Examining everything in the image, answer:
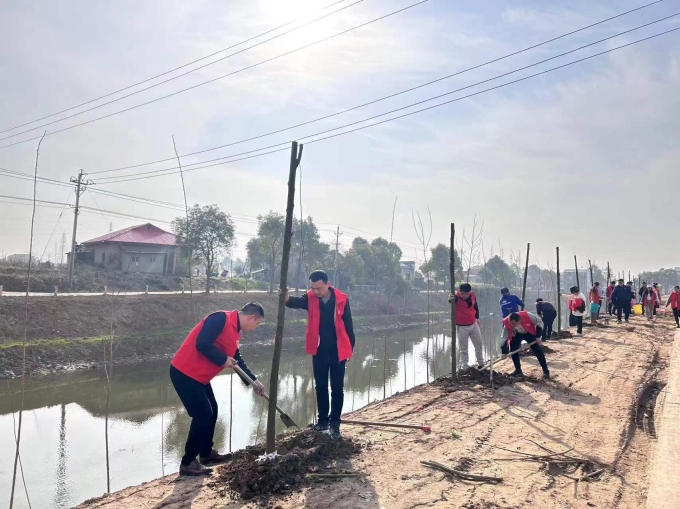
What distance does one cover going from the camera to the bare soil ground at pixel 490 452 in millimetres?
3143

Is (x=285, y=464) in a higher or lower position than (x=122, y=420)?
higher

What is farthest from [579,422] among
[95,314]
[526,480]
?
[95,314]

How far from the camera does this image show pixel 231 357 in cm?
372

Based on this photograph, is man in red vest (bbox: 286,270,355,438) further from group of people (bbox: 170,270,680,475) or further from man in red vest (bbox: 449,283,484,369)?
man in red vest (bbox: 449,283,484,369)

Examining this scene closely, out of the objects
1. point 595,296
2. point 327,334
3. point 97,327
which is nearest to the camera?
point 327,334

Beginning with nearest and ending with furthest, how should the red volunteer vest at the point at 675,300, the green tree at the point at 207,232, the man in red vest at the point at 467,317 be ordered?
the man in red vest at the point at 467,317 → the red volunteer vest at the point at 675,300 → the green tree at the point at 207,232

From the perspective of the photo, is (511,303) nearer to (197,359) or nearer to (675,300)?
(197,359)

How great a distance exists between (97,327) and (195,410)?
16517mm

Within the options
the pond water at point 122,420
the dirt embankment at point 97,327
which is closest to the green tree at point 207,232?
the dirt embankment at point 97,327

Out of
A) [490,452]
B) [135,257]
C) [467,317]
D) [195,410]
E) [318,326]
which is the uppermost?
[135,257]

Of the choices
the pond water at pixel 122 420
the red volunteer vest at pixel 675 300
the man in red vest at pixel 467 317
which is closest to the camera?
the pond water at pixel 122 420

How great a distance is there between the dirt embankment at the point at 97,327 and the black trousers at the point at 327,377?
9.27 m

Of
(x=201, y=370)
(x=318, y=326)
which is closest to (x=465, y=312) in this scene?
(x=318, y=326)

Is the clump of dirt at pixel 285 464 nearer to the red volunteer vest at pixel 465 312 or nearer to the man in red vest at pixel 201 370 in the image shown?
the man in red vest at pixel 201 370
